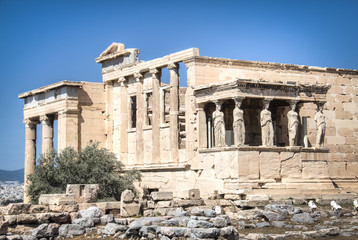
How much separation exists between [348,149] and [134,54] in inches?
351

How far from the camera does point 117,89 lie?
90.5ft

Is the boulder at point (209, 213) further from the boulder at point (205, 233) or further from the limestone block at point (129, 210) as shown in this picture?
the boulder at point (205, 233)

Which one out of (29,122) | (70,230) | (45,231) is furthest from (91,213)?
(29,122)

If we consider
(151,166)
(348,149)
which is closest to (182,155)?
(151,166)

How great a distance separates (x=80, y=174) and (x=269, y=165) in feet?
21.7

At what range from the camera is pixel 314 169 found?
2148 cm

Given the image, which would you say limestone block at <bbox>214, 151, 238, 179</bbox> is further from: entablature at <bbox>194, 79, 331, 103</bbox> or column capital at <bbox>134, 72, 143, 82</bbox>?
column capital at <bbox>134, 72, 143, 82</bbox>

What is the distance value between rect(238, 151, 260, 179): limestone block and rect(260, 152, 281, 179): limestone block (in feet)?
0.57

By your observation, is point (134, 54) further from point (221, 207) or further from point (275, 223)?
point (275, 223)

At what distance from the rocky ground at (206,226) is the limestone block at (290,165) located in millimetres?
3015

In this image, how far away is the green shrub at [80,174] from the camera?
2311 centimetres

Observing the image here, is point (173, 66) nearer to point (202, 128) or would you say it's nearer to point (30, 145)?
point (202, 128)

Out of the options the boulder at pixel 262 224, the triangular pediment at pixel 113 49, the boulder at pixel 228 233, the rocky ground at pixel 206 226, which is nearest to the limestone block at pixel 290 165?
the rocky ground at pixel 206 226

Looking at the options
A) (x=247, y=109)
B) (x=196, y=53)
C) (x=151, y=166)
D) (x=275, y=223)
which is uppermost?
(x=196, y=53)
